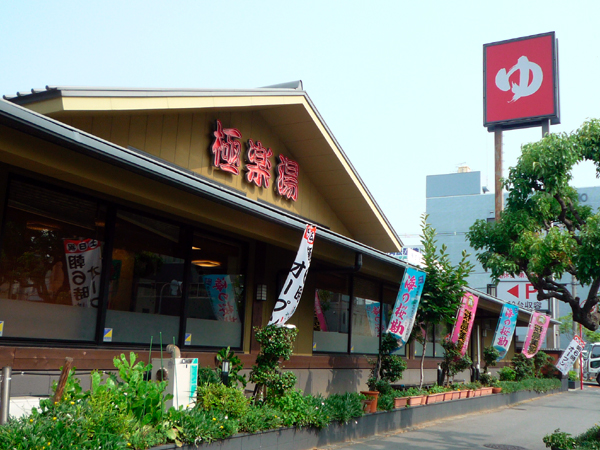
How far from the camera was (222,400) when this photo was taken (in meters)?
7.91

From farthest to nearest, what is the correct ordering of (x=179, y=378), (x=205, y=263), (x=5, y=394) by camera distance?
(x=205, y=263)
(x=179, y=378)
(x=5, y=394)

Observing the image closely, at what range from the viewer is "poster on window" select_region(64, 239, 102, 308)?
7.92m

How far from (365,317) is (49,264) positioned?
30.6 feet

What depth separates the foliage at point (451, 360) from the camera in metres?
15.5

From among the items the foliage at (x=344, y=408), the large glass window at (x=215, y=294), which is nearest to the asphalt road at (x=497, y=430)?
the foliage at (x=344, y=408)

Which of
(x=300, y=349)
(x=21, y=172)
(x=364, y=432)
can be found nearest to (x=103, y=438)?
(x=21, y=172)

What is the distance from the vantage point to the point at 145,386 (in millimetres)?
6590

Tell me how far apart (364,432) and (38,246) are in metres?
6.42

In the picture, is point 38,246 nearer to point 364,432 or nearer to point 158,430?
point 158,430

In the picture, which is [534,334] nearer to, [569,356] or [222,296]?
Result: [569,356]

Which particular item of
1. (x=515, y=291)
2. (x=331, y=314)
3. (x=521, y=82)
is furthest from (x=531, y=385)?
(x=331, y=314)

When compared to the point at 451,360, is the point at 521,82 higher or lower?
higher

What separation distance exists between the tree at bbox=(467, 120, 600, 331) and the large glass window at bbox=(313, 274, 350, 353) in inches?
158

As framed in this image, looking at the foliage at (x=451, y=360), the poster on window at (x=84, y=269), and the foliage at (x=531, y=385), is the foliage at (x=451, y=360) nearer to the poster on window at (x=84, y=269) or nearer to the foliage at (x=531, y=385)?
the foliage at (x=531, y=385)
